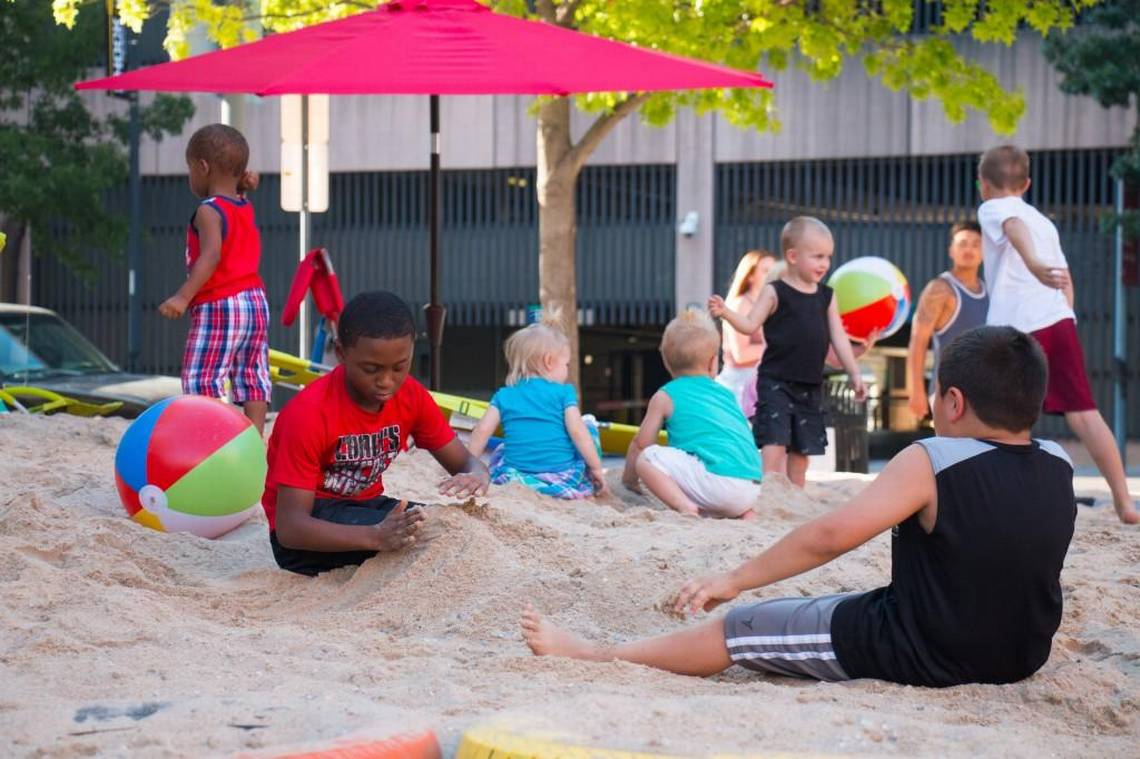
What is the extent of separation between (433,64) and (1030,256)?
131 inches

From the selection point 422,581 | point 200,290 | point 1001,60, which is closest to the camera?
point 422,581

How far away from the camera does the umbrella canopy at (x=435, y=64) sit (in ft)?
27.1

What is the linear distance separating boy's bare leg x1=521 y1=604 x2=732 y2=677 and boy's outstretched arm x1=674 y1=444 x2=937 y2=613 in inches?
9.5

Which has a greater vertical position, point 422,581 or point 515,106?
point 515,106

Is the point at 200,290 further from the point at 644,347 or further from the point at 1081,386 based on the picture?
the point at 644,347

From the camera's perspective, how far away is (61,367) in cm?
1118

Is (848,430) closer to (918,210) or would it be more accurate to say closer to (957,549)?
(957,549)

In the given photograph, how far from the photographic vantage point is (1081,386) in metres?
7.76

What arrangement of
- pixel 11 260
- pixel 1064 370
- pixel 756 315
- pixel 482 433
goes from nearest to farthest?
pixel 482 433, pixel 1064 370, pixel 756 315, pixel 11 260

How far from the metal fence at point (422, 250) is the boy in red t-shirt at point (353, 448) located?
1686 cm

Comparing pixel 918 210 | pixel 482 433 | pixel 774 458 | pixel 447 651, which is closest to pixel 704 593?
pixel 447 651

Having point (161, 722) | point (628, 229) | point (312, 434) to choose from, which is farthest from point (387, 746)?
Result: point (628, 229)

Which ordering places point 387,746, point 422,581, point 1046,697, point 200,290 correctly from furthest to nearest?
point 200,290, point 422,581, point 1046,697, point 387,746

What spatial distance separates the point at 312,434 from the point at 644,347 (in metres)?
18.5
